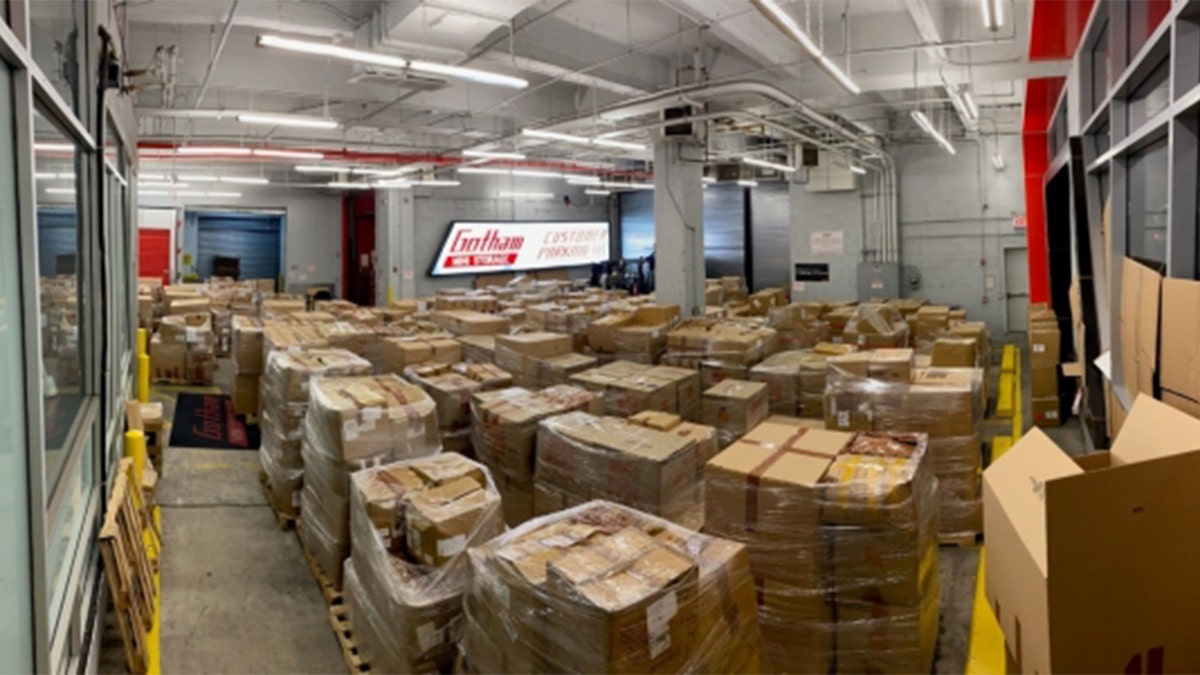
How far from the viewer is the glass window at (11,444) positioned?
6.24ft

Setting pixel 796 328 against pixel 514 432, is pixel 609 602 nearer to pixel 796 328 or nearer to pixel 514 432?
pixel 514 432

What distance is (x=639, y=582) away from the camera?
2.40 meters

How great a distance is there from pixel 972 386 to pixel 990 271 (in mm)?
9916

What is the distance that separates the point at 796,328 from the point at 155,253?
16795mm

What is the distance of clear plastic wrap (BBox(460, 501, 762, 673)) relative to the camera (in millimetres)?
2299

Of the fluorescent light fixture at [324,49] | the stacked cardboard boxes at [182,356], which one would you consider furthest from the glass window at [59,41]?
the stacked cardboard boxes at [182,356]

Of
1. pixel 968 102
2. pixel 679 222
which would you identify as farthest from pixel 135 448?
pixel 968 102

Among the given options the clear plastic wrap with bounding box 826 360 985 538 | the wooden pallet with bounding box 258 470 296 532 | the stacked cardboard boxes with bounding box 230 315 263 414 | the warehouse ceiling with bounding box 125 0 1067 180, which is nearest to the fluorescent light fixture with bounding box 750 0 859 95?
the warehouse ceiling with bounding box 125 0 1067 180

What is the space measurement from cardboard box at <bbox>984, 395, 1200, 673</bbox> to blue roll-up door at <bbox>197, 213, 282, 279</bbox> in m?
23.2

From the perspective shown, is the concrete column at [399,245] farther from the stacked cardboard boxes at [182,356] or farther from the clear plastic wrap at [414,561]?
the clear plastic wrap at [414,561]

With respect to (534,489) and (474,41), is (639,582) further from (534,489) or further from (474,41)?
(474,41)

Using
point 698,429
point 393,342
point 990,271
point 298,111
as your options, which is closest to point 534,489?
point 698,429

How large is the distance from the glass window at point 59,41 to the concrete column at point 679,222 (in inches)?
285

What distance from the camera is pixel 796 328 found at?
9336mm
